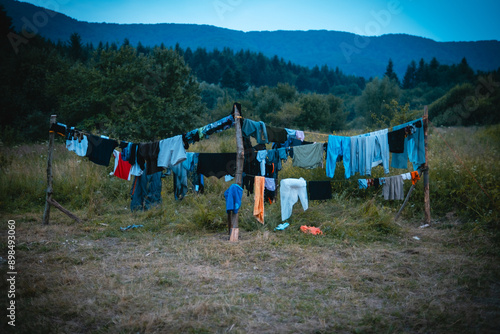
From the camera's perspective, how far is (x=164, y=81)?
93.5 ft

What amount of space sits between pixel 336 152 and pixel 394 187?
5.99 ft

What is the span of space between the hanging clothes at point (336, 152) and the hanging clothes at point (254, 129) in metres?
1.69

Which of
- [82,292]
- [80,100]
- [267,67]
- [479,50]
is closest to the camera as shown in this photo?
[82,292]

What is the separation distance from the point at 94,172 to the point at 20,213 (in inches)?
117

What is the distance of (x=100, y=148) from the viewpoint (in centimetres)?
871

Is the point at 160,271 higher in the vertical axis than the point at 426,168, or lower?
lower

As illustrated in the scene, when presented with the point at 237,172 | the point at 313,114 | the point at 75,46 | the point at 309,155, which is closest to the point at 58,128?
the point at 237,172

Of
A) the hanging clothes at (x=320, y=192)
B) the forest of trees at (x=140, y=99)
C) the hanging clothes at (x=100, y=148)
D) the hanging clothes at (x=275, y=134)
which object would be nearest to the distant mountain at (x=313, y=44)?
the forest of trees at (x=140, y=99)

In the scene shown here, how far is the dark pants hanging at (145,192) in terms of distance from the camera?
956 centimetres

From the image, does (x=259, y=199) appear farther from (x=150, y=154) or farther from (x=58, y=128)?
(x=58, y=128)

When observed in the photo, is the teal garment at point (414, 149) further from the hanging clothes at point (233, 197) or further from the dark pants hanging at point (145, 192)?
the dark pants hanging at point (145, 192)

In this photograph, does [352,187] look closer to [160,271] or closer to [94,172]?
[160,271]

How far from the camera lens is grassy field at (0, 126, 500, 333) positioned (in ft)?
12.9

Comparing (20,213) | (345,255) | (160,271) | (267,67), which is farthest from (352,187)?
(267,67)
